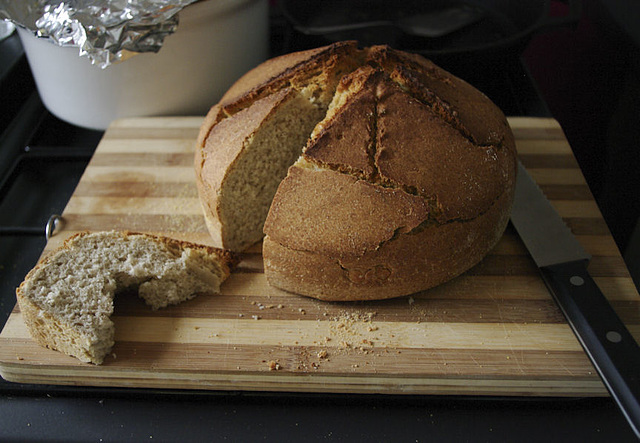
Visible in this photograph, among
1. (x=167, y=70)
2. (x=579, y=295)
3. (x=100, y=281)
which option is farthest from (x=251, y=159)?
(x=579, y=295)

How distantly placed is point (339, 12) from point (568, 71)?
1.18m

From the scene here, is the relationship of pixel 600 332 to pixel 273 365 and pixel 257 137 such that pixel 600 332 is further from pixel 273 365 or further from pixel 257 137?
pixel 257 137

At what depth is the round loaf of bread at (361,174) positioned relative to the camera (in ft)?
4.91

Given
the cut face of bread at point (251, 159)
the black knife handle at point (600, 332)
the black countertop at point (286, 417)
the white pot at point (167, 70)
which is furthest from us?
the white pot at point (167, 70)

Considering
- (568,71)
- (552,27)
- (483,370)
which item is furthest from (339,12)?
(483,370)

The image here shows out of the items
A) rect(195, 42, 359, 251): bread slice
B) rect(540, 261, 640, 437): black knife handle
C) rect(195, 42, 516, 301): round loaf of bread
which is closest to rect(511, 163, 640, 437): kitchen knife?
rect(540, 261, 640, 437): black knife handle

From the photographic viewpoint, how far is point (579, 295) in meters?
1.54

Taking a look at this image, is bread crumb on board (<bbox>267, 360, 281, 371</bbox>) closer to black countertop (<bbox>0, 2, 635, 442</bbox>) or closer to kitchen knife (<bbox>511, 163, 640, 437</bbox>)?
black countertop (<bbox>0, 2, 635, 442</bbox>)

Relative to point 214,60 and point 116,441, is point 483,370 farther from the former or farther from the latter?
point 214,60

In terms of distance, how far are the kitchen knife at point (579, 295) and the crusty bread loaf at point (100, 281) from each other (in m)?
0.91

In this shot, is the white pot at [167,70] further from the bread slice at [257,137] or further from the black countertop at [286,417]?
the black countertop at [286,417]

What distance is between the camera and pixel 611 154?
92.9 inches

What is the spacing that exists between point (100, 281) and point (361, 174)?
0.75m

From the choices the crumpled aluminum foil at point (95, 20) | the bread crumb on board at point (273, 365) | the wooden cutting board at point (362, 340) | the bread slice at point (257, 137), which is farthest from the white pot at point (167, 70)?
the bread crumb on board at point (273, 365)
